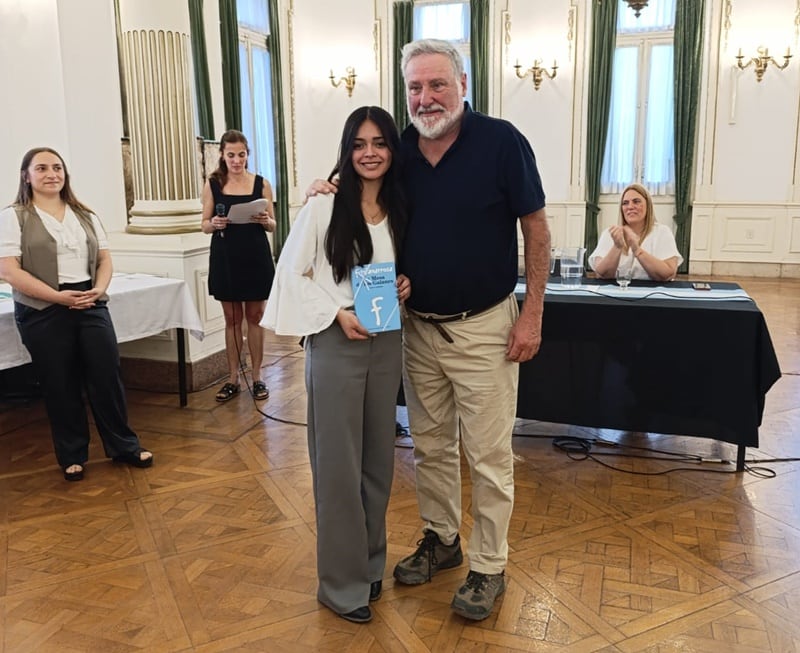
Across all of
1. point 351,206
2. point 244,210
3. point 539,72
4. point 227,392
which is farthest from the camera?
point 539,72

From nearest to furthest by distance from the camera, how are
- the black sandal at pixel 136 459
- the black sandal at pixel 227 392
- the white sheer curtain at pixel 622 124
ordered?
the black sandal at pixel 136 459
the black sandal at pixel 227 392
the white sheer curtain at pixel 622 124

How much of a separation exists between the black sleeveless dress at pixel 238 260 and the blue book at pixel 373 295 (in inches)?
102

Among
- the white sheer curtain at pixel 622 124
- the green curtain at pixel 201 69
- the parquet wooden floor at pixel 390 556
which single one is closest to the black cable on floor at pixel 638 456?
the parquet wooden floor at pixel 390 556

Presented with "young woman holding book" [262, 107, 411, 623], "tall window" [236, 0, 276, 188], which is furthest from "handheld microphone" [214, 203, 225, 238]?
"tall window" [236, 0, 276, 188]

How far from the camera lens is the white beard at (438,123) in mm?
2094

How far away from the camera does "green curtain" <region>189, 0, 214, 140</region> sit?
25.4ft

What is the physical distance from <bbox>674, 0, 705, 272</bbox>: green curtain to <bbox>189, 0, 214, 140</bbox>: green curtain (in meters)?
6.18

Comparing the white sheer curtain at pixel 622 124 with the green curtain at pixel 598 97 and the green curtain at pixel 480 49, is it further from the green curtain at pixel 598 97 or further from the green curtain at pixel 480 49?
the green curtain at pixel 480 49

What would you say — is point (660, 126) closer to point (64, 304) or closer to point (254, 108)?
point (254, 108)

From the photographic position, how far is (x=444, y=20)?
10656mm

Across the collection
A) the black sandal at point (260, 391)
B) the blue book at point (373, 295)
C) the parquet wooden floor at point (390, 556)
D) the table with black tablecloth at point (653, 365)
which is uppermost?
the blue book at point (373, 295)

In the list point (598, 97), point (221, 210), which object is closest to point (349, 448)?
point (221, 210)

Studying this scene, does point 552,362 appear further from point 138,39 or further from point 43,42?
point 43,42

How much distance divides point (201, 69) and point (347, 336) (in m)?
6.70
